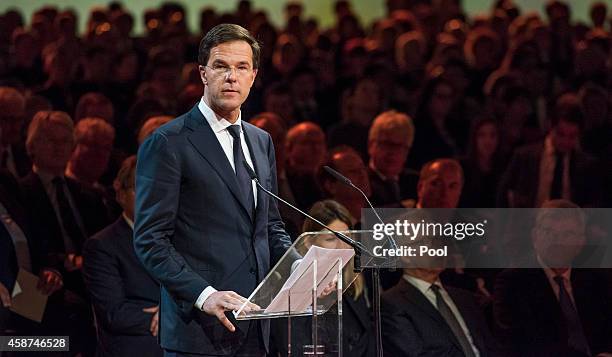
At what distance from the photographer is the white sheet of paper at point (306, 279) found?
11.1 feet

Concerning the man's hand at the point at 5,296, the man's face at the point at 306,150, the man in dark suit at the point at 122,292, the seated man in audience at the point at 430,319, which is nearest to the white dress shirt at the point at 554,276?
the seated man in audience at the point at 430,319

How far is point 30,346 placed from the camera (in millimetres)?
5699

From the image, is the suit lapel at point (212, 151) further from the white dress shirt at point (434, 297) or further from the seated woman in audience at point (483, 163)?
the seated woman in audience at point (483, 163)

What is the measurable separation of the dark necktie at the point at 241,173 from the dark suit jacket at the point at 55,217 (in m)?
2.48

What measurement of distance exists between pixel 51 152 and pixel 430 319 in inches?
81.7

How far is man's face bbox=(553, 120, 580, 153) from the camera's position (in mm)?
7688

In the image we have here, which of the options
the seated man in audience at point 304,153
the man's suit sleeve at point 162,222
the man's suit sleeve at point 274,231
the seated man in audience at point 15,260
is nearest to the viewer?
the man's suit sleeve at point 162,222

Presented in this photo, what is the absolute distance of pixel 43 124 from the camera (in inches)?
248

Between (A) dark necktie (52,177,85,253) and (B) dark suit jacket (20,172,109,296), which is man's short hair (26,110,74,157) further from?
(A) dark necktie (52,177,85,253)

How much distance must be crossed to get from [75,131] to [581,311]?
2.82 m

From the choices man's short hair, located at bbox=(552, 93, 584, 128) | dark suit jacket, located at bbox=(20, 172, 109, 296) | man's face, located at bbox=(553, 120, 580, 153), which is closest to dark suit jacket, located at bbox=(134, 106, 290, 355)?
dark suit jacket, located at bbox=(20, 172, 109, 296)

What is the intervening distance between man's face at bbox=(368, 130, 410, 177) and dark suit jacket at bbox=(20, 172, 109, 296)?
1602mm

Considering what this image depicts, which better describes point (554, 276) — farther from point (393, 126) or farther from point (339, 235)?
point (339, 235)

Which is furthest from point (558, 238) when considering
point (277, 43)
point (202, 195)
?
point (277, 43)
